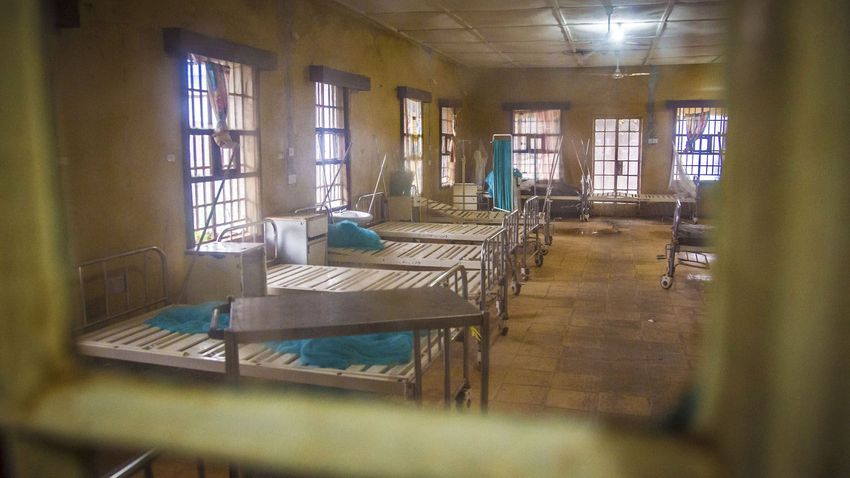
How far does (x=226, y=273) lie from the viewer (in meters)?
4.33

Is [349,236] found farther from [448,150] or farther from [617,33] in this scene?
[448,150]

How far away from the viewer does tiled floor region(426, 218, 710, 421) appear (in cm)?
395

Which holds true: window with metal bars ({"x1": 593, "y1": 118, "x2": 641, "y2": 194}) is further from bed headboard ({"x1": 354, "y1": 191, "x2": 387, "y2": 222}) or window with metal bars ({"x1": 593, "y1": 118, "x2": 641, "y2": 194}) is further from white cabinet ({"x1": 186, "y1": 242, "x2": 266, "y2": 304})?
white cabinet ({"x1": 186, "y1": 242, "x2": 266, "y2": 304})

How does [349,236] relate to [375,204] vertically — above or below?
below

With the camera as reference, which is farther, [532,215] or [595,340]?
[532,215]

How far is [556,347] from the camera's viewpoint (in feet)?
16.1

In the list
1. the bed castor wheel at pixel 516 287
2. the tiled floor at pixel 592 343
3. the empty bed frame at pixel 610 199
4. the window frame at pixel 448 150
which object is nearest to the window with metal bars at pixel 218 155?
the tiled floor at pixel 592 343

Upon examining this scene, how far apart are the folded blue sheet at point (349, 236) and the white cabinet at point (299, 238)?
44cm

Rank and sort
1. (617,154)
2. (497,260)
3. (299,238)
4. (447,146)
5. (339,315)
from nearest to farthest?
1. (339,315)
2. (497,260)
3. (299,238)
4. (447,146)
5. (617,154)

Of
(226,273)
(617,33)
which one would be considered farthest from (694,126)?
(226,273)

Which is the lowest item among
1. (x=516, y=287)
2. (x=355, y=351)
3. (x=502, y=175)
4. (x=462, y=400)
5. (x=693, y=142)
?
(x=516, y=287)

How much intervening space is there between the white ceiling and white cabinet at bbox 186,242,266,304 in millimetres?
3498

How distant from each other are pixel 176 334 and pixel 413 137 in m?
6.39

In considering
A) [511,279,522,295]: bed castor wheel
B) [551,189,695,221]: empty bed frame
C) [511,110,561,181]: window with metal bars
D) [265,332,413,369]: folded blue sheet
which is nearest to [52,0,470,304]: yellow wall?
[265,332,413,369]: folded blue sheet
